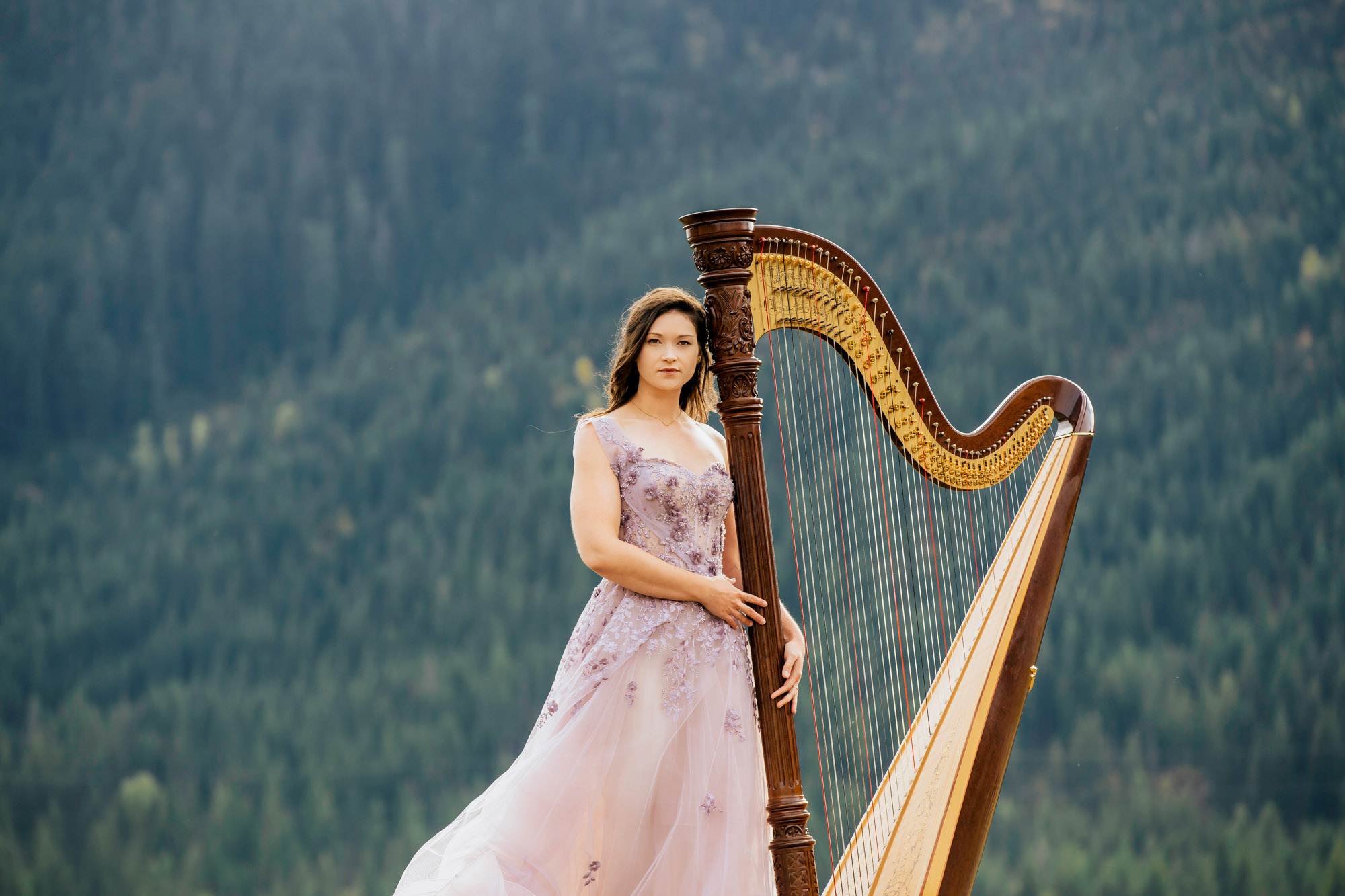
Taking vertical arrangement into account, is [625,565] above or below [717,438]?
below

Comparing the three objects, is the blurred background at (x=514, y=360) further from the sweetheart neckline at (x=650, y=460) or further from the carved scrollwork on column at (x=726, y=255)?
the carved scrollwork on column at (x=726, y=255)

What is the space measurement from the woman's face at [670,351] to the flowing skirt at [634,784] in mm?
342

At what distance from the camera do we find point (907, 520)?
294 centimetres

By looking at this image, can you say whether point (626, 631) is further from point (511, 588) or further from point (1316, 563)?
point (1316, 563)

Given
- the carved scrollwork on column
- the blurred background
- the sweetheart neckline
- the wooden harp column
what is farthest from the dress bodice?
the blurred background

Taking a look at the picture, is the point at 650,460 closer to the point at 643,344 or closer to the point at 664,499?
the point at 664,499

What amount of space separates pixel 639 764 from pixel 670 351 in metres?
0.61

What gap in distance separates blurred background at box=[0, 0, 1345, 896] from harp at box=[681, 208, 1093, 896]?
1201 mm

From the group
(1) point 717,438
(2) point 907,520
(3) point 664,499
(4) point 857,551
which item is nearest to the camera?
(3) point 664,499

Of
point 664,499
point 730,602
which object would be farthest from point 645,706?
point 664,499

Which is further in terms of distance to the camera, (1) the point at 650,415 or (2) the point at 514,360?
(2) the point at 514,360

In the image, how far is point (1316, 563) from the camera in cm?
453

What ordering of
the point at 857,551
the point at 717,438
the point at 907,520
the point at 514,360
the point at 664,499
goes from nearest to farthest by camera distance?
the point at 664,499 → the point at 717,438 → the point at 907,520 → the point at 857,551 → the point at 514,360

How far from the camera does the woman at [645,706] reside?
74.1 inches
